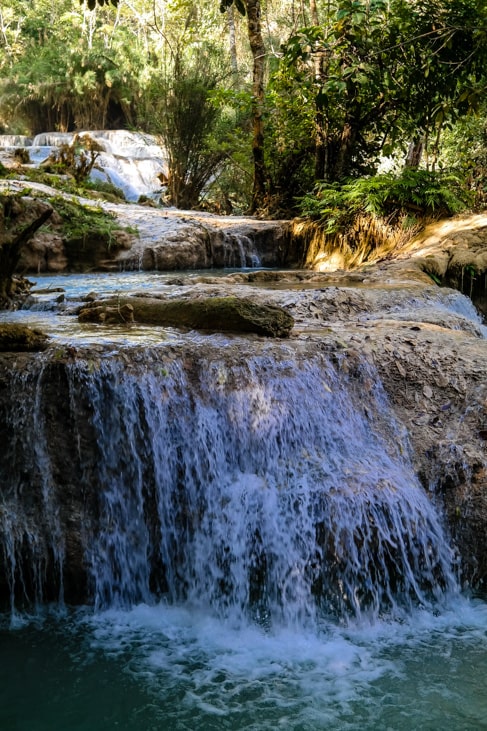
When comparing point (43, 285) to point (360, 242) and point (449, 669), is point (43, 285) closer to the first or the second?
point (360, 242)

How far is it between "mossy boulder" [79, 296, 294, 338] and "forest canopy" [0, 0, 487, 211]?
1.51m

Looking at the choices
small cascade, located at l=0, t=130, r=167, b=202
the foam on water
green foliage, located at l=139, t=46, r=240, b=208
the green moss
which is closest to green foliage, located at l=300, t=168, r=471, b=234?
the green moss

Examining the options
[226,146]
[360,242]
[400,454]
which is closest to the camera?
[400,454]

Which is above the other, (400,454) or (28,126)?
(28,126)

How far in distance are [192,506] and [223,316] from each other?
1569mm

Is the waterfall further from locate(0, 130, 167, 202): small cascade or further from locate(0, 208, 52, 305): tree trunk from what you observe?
locate(0, 130, 167, 202): small cascade

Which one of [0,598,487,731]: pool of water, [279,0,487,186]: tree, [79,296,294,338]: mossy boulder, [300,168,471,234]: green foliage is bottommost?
[0,598,487,731]: pool of water

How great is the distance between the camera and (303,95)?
11195 millimetres

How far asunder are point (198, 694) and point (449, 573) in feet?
5.67

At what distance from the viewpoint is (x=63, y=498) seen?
12.4 feet

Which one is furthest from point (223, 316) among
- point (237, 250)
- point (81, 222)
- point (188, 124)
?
point (188, 124)

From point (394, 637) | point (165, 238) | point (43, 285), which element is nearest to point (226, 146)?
point (165, 238)

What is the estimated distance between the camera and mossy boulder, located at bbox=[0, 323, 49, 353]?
13.3ft

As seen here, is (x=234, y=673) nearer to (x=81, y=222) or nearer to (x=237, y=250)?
(x=81, y=222)
